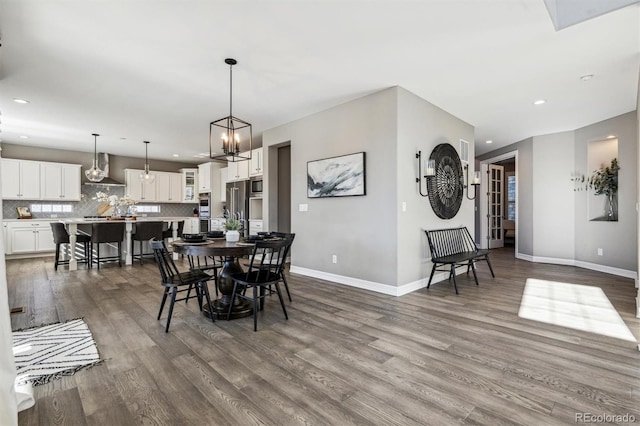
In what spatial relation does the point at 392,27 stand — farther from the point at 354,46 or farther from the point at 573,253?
the point at 573,253

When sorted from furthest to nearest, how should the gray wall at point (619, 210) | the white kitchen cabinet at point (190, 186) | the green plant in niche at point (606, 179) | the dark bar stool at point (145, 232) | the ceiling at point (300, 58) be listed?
the white kitchen cabinet at point (190, 186)
the dark bar stool at point (145, 232)
the green plant in niche at point (606, 179)
the gray wall at point (619, 210)
the ceiling at point (300, 58)

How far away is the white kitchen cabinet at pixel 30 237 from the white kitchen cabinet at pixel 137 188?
6.39 ft

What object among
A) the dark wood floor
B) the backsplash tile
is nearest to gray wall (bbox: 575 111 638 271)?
the dark wood floor

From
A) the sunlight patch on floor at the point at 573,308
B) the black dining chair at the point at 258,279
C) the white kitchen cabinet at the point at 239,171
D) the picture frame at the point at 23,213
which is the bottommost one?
the sunlight patch on floor at the point at 573,308

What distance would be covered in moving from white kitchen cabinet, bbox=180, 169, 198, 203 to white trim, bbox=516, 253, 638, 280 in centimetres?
884

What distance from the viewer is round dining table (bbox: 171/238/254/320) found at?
9.33ft

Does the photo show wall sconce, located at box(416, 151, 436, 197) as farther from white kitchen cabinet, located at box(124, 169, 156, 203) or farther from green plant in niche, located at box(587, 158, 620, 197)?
white kitchen cabinet, located at box(124, 169, 156, 203)

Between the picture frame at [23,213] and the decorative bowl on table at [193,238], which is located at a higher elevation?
the picture frame at [23,213]

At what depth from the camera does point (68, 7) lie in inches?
95.3

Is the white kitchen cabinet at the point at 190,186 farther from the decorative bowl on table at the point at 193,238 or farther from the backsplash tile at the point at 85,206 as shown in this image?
the decorative bowl on table at the point at 193,238

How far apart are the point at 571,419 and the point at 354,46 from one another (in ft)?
10.4

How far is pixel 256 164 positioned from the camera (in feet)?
21.2

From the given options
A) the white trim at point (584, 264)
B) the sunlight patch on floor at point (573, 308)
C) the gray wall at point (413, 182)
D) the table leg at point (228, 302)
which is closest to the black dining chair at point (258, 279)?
the table leg at point (228, 302)

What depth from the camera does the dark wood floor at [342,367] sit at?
1.67 meters
